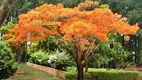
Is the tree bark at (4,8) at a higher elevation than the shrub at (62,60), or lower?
higher

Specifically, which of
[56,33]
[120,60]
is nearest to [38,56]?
[120,60]

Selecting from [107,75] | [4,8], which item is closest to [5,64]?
[107,75]

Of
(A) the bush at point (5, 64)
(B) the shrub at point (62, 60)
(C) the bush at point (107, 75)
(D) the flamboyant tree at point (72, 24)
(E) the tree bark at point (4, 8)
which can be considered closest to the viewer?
(E) the tree bark at point (4, 8)

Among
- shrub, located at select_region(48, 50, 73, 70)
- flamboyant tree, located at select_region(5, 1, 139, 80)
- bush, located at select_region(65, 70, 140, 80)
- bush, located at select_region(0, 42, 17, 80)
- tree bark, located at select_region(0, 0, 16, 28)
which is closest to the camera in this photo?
tree bark, located at select_region(0, 0, 16, 28)

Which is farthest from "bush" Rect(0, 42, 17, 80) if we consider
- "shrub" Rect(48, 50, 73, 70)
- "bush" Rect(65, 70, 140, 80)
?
"shrub" Rect(48, 50, 73, 70)

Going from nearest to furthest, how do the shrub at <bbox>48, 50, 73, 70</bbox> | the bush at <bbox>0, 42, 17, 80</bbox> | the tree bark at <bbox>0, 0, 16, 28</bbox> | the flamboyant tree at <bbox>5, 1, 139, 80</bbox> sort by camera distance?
the tree bark at <bbox>0, 0, 16, 28</bbox>, the bush at <bbox>0, 42, 17, 80</bbox>, the flamboyant tree at <bbox>5, 1, 139, 80</bbox>, the shrub at <bbox>48, 50, 73, 70</bbox>

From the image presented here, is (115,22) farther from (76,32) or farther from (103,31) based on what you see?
(76,32)

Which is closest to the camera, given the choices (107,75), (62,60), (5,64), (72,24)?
(5,64)

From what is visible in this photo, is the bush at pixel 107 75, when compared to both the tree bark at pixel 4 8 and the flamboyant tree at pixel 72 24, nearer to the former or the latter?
the flamboyant tree at pixel 72 24

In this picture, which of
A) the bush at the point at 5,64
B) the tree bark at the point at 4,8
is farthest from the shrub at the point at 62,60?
the tree bark at the point at 4,8

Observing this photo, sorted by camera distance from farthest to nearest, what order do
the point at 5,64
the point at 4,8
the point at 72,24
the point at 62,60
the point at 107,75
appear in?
the point at 62,60
the point at 107,75
the point at 72,24
the point at 5,64
the point at 4,8

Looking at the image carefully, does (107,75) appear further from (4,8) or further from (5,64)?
(4,8)

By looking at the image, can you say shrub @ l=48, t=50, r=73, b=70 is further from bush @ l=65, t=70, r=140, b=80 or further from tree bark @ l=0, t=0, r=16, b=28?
tree bark @ l=0, t=0, r=16, b=28

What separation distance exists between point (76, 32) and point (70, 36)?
0.38 m
